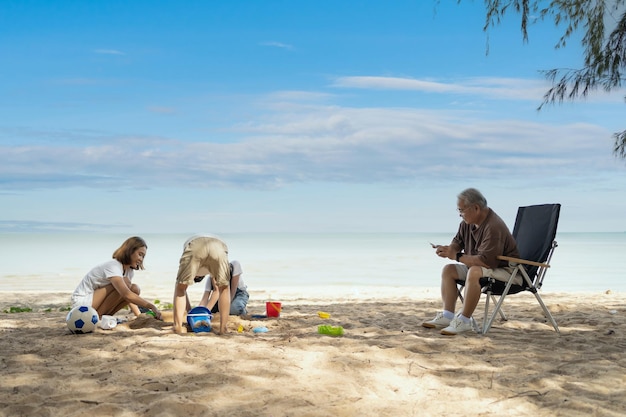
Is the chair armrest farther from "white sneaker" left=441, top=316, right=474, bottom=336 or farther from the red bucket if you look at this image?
the red bucket

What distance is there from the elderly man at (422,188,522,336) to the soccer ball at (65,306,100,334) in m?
2.71

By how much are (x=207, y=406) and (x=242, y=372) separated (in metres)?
0.55

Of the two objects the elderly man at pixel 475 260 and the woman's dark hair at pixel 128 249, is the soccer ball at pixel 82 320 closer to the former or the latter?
the woman's dark hair at pixel 128 249

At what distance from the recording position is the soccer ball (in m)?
4.80

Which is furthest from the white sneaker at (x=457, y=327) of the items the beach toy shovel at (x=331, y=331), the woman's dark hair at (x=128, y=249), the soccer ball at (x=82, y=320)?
the soccer ball at (x=82, y=320)

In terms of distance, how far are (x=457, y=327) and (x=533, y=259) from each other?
962 mm

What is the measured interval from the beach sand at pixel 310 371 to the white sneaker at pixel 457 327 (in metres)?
0.11

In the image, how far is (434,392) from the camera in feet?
10.7

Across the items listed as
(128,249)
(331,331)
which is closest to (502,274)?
(331,331)

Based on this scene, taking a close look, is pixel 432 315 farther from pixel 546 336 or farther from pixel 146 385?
pixel 146 385

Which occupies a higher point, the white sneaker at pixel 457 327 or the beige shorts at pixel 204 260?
the beige shorts at pixel 204 260

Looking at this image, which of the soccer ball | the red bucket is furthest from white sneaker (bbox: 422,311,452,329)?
the soccer ball

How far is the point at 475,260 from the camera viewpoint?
17.0 ft

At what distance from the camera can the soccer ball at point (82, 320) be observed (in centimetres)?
480
